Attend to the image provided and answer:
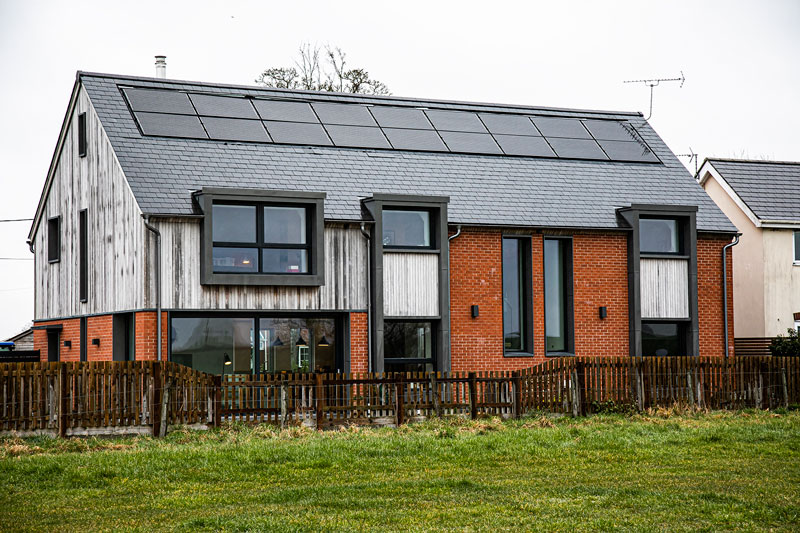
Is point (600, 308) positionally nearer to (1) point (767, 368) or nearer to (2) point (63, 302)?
(1) point (767, 368)

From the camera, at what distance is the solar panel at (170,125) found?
75.7 feet

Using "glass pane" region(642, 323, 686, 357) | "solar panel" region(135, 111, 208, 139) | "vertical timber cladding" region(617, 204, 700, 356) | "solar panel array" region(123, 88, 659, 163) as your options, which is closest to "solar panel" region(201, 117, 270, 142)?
"solar panel array" region(123, 88, 659, 163)

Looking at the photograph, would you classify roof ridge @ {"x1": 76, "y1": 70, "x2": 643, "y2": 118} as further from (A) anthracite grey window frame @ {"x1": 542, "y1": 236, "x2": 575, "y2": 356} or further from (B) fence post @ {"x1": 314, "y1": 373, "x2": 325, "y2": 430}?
(B) fence post @ {"x1": 314, "y1": 373, "x2": 325, "y2": 430}

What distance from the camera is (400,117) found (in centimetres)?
2659

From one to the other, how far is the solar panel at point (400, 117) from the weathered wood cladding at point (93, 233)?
7135 millimetres

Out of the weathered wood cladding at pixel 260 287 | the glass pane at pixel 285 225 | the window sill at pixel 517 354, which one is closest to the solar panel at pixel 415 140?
the weathered wood cladding at pixel 260 287

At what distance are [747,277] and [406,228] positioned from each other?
11.8m

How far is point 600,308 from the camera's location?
A: 24250mm

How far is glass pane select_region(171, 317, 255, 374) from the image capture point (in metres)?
21.0

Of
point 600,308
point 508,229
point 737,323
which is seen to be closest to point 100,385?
point 508,229

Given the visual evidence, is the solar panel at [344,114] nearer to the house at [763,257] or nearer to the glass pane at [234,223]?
the glass pane at [234,223]

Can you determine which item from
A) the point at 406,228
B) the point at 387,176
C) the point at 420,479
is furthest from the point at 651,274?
the point at 420,479

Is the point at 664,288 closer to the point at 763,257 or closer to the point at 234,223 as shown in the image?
the point at 763,257

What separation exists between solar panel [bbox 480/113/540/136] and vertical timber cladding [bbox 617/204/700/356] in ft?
13.4
